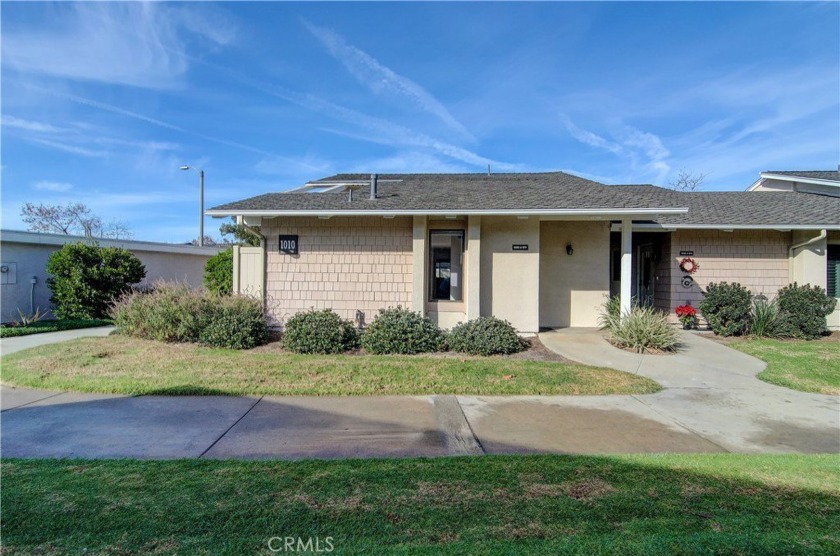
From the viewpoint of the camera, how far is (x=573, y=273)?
433 inches

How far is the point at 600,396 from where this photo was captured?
240 inches

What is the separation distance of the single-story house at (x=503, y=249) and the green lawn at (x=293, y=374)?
227 centimetres

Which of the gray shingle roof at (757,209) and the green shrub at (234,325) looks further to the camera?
the gray shingle roof at (757,209)

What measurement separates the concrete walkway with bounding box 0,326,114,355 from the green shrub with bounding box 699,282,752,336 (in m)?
15.7

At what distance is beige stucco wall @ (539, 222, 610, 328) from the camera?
1090 cm

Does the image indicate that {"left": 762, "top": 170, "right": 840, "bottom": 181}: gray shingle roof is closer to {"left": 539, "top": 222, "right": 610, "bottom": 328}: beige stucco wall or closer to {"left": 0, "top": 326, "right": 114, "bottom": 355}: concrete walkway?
{"left": 539, "top": 222, "right": 610, "bottom": 328}: beige stucco wall

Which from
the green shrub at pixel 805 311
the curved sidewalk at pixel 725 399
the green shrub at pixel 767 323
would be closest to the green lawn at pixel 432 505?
the curved sidewalk at pixel 725 399

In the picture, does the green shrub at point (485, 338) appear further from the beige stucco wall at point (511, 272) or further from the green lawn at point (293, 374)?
the beige stucco wall at point (511, 272)

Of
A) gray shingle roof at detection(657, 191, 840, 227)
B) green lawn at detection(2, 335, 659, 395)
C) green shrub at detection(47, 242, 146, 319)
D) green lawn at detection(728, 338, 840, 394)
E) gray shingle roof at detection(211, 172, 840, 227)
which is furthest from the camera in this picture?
green shrub at detection(47, 242, 146, 319)

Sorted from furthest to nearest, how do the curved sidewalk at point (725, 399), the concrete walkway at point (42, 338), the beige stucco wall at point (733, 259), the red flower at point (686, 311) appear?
the beige stucco wall at point (733, 259) < the red flower at point (686, 311) < the concrete walkway at point (42, 338) < the curved sidewalk at point (725, 399)

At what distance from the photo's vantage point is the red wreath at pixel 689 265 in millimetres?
11375

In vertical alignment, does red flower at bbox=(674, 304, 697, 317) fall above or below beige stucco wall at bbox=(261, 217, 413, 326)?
Answer: below

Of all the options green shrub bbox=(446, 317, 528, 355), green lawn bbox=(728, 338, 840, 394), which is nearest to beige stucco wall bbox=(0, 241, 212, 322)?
green shrub bbox=(446, 317, 528, 355)

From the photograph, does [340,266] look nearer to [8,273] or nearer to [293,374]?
[293,374]
